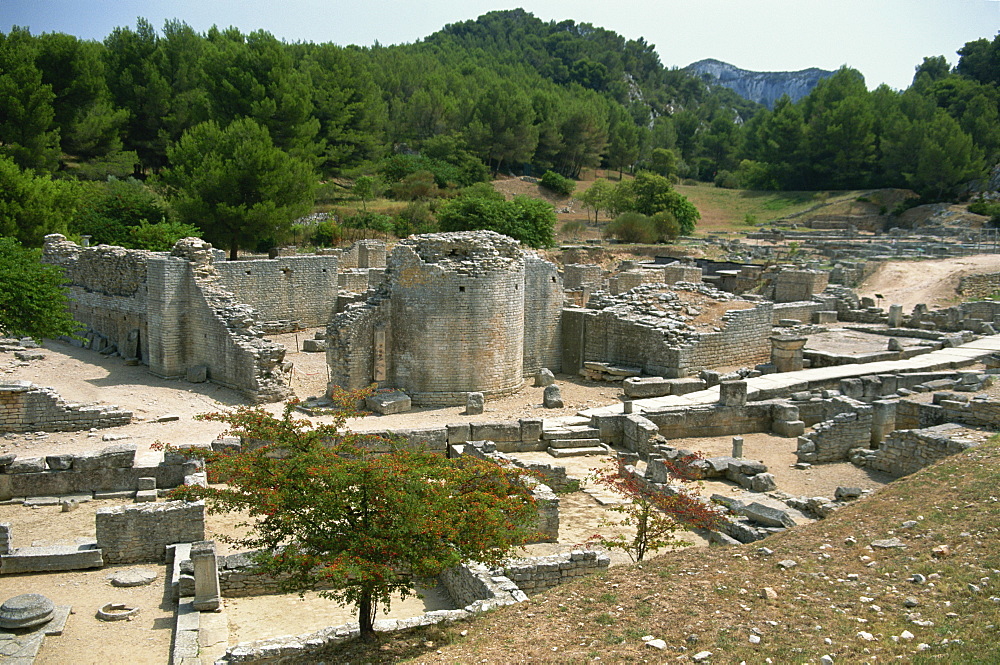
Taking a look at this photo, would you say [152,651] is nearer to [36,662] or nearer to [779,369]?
[36,662]

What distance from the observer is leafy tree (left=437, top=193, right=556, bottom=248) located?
35.8 metres

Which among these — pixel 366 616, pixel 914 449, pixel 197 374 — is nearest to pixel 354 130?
pixel 197 374

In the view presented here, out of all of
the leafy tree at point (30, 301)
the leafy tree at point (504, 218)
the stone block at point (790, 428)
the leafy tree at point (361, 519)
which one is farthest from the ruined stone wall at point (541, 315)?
the leafy tree at point (504, 218)

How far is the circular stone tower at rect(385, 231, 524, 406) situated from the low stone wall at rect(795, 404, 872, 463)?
A: 255 inches

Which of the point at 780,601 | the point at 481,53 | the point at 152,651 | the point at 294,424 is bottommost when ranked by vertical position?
the point at 152,651

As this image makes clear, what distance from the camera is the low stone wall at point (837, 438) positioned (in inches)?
562

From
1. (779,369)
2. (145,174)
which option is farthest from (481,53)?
(779,369)

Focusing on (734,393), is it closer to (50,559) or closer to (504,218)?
(50,559)

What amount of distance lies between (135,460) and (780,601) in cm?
924

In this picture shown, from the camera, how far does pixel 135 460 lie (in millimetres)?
12344

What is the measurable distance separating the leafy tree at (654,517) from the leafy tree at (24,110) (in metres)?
29.1

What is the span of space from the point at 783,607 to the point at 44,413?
41.8 ft

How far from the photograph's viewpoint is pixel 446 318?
57.4ft

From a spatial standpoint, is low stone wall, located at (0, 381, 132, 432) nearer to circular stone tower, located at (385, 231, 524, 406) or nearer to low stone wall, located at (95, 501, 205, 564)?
low stone wall, located at (95, 501, 205, 564)
